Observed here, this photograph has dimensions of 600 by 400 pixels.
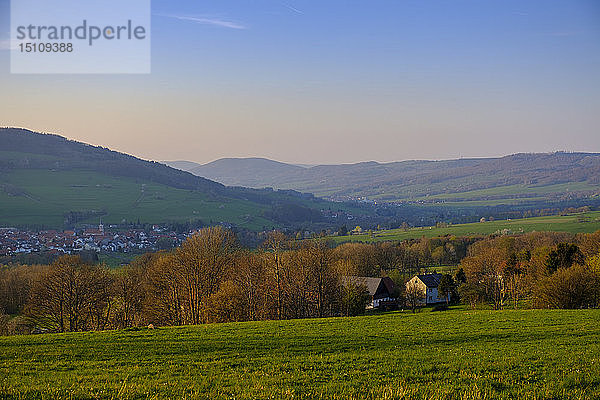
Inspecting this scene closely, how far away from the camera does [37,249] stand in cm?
9450

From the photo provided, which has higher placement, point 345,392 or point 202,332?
point 345,392

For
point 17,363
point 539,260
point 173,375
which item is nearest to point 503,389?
point 173,375

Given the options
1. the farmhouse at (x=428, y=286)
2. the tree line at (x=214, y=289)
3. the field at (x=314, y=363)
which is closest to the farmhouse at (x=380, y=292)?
the farmhouse at (x=428, y=286)

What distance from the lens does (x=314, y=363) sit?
1452 cm

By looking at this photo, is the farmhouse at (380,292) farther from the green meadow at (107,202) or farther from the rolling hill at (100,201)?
the green meadow at (107,202)

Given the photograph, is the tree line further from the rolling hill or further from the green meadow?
the rolling hill

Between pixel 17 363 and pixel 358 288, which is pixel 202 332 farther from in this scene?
pixel 358 288

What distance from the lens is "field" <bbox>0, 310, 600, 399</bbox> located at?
10.5 metres

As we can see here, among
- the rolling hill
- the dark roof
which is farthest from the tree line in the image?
the rolling hill

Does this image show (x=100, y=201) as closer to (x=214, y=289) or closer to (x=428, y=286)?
(x=428, y=286)

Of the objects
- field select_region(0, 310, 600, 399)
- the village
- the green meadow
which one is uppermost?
A: the green meadow

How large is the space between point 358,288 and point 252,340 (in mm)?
30001

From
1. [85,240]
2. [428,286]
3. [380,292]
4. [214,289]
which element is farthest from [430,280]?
[85,240]

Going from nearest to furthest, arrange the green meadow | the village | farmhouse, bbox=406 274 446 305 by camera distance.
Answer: farmhouse, bbox=406 274 446 305
the village
the green meadow
